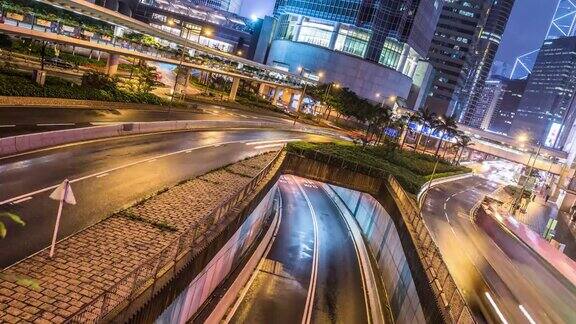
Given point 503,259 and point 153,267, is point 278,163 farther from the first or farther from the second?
point 153,267

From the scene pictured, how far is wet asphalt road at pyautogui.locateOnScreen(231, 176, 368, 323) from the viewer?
93.9 ft

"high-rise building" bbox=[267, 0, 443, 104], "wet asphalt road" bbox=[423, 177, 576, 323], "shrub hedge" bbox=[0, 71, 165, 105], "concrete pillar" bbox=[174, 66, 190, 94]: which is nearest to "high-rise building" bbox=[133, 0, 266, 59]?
"high-rise building" bbox=[267, 0, 443, 104]

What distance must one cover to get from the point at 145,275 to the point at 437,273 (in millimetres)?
14145

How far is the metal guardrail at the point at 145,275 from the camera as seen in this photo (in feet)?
34.9

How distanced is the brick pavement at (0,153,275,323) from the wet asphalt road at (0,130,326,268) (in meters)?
1.03

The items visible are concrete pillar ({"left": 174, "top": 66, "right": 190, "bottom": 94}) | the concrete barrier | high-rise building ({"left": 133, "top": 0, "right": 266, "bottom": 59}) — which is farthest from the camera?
high-rise building ({"left": 133, "top": 0, "right": 266, "bottom": 59})

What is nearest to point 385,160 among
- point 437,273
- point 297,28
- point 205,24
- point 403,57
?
point 437,273

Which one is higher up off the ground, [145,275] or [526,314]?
[145,275]

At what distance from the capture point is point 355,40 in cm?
13600

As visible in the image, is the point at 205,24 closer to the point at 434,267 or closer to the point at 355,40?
the point at 355,40

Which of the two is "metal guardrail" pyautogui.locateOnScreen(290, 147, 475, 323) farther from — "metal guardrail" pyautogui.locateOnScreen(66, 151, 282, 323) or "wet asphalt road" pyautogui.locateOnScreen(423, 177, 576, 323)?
"metal guardrail" pyautogui.locateOnScreen(66, 151, 282, 323)

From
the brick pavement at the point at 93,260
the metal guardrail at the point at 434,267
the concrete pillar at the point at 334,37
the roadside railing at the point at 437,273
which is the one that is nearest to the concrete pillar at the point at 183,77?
the metal guardrail at the point at 434,267

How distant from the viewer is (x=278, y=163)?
3659cm

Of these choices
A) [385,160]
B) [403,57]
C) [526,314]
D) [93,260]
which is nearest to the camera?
[93,260]
